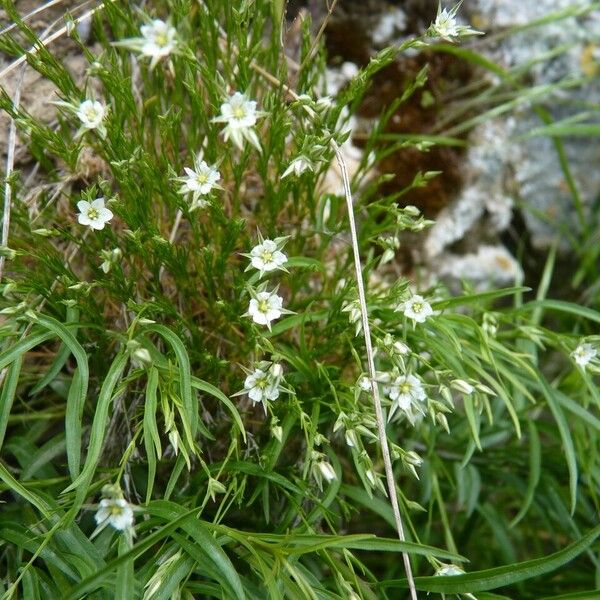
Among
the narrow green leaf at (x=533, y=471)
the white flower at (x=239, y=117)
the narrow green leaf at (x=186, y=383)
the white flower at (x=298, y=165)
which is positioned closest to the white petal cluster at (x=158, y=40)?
the white flower at (x=239, y=117)

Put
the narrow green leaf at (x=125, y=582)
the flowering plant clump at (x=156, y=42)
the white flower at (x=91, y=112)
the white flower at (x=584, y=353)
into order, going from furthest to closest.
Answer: the white flower at (x=584, y=353), the white flower at (x=91, y=112), the narrow green leaf at (x=125, y=582), the flowering plant clump at (x=156, y=42)

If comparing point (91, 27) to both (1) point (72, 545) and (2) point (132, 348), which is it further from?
(1) point (72, 545)

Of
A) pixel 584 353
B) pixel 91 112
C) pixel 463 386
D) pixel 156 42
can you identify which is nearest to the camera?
pixel 156 42

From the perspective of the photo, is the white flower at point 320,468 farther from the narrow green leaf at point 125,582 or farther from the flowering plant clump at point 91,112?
the flowering plant clump at point 91,112

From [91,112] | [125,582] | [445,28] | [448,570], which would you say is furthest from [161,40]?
[448,570]

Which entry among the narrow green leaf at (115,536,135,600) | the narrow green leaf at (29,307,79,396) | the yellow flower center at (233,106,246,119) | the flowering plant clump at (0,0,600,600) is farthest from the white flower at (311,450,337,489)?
the yellow flower center at (233,106,246,119)

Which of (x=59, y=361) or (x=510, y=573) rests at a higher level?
(x=59, y=361)

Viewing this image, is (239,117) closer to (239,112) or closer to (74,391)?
(239,112)
